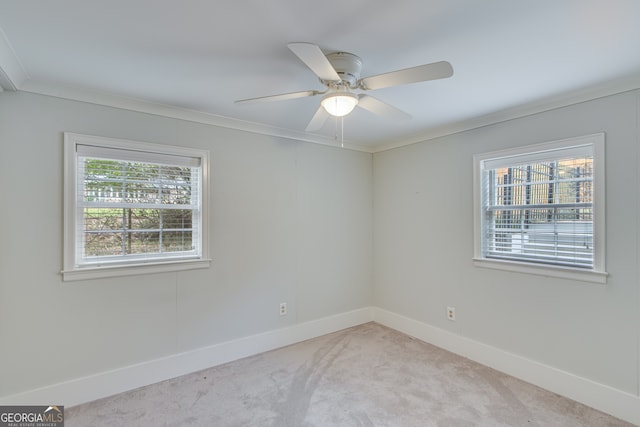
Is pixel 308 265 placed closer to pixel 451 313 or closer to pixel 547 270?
pixel 451 313

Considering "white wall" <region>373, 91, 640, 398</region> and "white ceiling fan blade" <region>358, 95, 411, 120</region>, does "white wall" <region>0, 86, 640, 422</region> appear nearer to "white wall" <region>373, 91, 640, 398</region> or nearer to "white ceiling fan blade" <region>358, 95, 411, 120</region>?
"white wall" <region>373, 91, 640, 398</region>

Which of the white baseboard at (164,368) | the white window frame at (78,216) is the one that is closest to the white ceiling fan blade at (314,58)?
the white window frame at (78,216)

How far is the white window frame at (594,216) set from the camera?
225 cm

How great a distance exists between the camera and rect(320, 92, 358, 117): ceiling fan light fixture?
5.85 feet

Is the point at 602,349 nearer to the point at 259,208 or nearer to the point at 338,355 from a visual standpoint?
the point at 338,355

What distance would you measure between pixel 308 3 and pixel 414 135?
244 cm

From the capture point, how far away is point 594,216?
7.50 ft

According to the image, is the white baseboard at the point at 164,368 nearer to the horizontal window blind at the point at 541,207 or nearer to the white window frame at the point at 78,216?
the white window frame at the point at 78,216

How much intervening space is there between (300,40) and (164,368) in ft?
9.03

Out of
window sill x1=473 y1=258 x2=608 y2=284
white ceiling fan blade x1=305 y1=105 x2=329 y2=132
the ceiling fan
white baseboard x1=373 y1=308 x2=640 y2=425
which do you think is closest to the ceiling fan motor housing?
the ceiling fan

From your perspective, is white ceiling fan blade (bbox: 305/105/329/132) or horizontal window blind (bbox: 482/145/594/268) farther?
horizontal window blind (bbox: 482/145/594/268)

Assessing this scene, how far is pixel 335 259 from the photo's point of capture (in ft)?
12.4

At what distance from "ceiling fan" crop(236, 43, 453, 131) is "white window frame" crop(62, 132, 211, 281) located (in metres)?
1.15

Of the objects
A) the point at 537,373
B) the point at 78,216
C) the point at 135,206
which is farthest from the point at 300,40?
the point at 537,373
